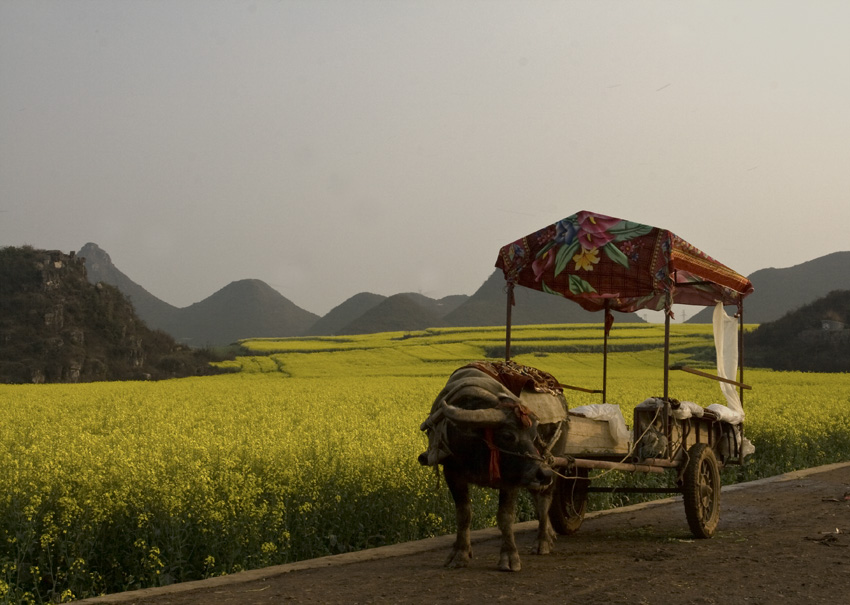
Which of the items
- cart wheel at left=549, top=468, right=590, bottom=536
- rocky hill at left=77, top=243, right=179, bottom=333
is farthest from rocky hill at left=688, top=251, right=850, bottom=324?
cart wheel at left=549, top=468, right=590, bottom=536

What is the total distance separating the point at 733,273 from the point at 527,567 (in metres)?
3.92

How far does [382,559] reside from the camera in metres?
7.15

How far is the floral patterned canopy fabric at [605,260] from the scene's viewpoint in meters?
7.74

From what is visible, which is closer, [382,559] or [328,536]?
[382,559]

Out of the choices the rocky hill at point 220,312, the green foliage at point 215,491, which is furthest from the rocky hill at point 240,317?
the green foliage at point 215,491

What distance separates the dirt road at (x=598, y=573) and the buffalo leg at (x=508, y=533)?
0.08 metres

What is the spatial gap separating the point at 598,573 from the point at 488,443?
50.4 inches

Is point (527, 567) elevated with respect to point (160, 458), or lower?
lower

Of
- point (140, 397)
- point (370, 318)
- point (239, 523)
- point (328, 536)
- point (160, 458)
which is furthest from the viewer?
point (370, 318)

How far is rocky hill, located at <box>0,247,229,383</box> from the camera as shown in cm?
5525

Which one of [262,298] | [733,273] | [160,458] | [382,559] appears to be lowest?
[382,559]

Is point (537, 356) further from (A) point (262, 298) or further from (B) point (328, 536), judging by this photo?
(A) point (262, 298)

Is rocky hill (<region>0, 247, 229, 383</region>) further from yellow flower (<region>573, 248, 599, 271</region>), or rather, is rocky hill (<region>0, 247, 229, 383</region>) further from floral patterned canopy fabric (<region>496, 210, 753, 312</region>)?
yellow flower (<region>573, 248, 599, 271</region>)

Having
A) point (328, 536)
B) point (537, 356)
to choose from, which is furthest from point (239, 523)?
point (537, 356)
